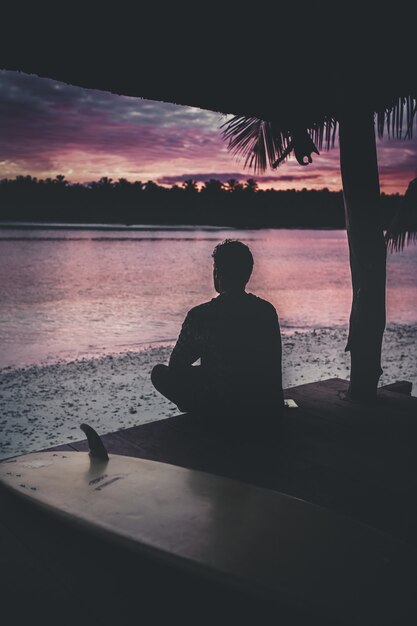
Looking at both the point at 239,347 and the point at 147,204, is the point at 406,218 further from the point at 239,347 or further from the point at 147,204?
the point at 147,204

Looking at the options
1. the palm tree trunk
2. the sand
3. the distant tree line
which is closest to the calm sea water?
the sand

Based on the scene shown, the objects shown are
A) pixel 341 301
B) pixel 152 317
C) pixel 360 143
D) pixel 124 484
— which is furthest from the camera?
pixel 341 301

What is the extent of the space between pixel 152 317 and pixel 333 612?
11824 mm

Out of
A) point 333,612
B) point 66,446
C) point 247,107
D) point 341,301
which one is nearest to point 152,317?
point 341,301

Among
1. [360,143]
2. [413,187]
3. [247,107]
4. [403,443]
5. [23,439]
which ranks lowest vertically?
[23,439]

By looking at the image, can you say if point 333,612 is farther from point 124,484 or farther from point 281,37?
point 281,37

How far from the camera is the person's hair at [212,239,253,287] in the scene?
2.65 meters

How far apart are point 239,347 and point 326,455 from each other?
87 cm

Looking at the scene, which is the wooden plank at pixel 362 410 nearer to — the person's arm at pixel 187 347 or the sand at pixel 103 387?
the person's arm at pixel 187 347

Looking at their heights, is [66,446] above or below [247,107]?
below

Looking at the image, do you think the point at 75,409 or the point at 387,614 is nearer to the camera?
the point at 387,614

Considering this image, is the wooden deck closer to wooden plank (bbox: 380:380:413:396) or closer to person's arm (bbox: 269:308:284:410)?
person's arm (bbox: 269:308:284:410)

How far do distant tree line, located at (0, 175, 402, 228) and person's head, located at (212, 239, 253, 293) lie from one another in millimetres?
66766

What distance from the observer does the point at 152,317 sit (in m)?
13.0
